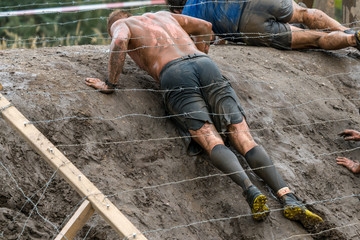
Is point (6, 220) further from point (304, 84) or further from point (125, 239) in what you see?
point (304, 84)

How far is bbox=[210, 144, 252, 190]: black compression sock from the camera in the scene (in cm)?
399

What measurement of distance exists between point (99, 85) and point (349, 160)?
8.09 feet

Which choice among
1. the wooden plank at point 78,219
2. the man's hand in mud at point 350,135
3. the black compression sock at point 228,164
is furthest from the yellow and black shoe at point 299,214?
the wooden plank at point 78,219

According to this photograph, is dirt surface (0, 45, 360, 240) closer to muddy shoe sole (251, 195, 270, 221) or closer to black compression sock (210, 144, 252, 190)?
muddy shoe sole (251, 195, 270, 221)

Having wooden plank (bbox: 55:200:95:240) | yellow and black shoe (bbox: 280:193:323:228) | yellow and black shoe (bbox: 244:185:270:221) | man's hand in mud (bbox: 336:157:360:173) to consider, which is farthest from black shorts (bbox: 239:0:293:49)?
wooden plank (bbox: 55:200:95:240)

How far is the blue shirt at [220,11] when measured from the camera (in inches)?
255

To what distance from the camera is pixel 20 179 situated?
3805 mm

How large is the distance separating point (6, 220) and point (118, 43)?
177 centimetres

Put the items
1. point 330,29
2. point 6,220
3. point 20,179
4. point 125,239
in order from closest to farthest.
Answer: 1. point 125,239
2. point 6,220
3. point 20,179
4. point 330,29

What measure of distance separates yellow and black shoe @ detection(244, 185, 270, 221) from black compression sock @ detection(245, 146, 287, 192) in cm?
31

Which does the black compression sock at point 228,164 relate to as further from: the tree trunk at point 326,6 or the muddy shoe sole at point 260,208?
the tree trunk at point 326,6

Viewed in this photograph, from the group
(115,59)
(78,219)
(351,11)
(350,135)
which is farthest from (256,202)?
(351,11)

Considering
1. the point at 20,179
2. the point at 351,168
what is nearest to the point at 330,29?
the point at 351,168

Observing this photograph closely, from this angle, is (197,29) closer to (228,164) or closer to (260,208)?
(228,164)
